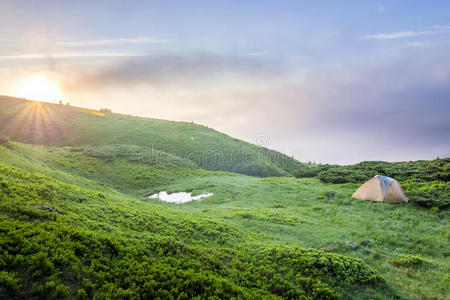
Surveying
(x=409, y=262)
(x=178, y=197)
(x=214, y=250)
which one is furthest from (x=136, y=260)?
(x=178, y=197)

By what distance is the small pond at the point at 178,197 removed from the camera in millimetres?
29322

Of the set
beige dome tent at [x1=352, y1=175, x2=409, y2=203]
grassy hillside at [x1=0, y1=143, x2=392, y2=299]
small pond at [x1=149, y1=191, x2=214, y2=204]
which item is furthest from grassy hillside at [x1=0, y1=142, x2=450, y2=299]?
small pond at [x1=149, y1=191, x2=214, y2=204]

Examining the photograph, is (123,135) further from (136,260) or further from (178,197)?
(136,260)

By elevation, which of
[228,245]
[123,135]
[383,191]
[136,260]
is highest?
[123,135]

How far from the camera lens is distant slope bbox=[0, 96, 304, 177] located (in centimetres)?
6278

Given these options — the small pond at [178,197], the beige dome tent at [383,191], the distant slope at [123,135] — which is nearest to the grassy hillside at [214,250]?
the beige dome tent at [383,191]

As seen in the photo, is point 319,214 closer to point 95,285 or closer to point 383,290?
point 383,290

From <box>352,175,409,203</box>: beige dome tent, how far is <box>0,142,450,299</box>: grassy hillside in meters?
1.08

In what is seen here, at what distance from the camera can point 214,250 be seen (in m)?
12.6

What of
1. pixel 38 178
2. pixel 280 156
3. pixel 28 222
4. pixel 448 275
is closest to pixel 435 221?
pixel 448 275

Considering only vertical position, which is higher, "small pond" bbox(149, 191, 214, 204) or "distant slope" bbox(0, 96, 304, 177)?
"distant slope" bbox(0, 96, 304, 177)

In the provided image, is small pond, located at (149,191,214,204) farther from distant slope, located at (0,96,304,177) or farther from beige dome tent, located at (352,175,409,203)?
distant slope, located at (0,96,304,177)

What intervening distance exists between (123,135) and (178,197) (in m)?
47.4

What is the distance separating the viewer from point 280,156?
87188 millimetres
